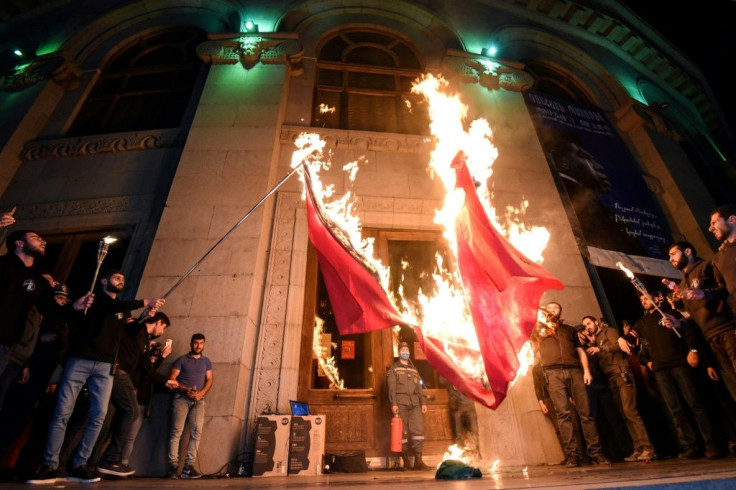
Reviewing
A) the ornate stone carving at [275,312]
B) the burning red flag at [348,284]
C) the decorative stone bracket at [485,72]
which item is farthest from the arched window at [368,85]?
the burning red flag at [348,284]

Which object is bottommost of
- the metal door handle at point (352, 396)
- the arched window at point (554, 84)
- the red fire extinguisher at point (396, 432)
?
the red fire extinguisher at point (396, 432)

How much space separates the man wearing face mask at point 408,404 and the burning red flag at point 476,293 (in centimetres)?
157

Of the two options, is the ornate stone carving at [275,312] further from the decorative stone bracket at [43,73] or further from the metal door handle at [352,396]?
the decorative stone bracket at [43,73]

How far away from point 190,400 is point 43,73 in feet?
35.3

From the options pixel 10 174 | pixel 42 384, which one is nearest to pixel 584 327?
pixel 42 384

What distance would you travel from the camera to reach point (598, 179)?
9.39m

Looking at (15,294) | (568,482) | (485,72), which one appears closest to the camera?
(568,482)

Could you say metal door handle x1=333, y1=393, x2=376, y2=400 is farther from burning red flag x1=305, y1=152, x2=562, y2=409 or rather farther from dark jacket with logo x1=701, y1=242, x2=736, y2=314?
dark jacket with logo x1=701, y1=242, x2=736, y2=314

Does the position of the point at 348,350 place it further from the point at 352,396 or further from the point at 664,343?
the point at 664,343

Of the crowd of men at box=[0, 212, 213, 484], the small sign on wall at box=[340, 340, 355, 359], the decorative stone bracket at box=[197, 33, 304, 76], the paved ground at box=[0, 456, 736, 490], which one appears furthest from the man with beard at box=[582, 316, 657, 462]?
the decorative stone bracket at box=[197, 33, 304, 76]

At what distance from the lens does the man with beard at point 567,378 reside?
5.30 metres

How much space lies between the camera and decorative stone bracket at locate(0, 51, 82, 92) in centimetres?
997

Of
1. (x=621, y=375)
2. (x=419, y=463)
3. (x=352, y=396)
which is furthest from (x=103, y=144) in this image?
(x=621, y=375)

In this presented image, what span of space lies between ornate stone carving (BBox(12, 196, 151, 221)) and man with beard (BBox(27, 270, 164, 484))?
13.8ft
